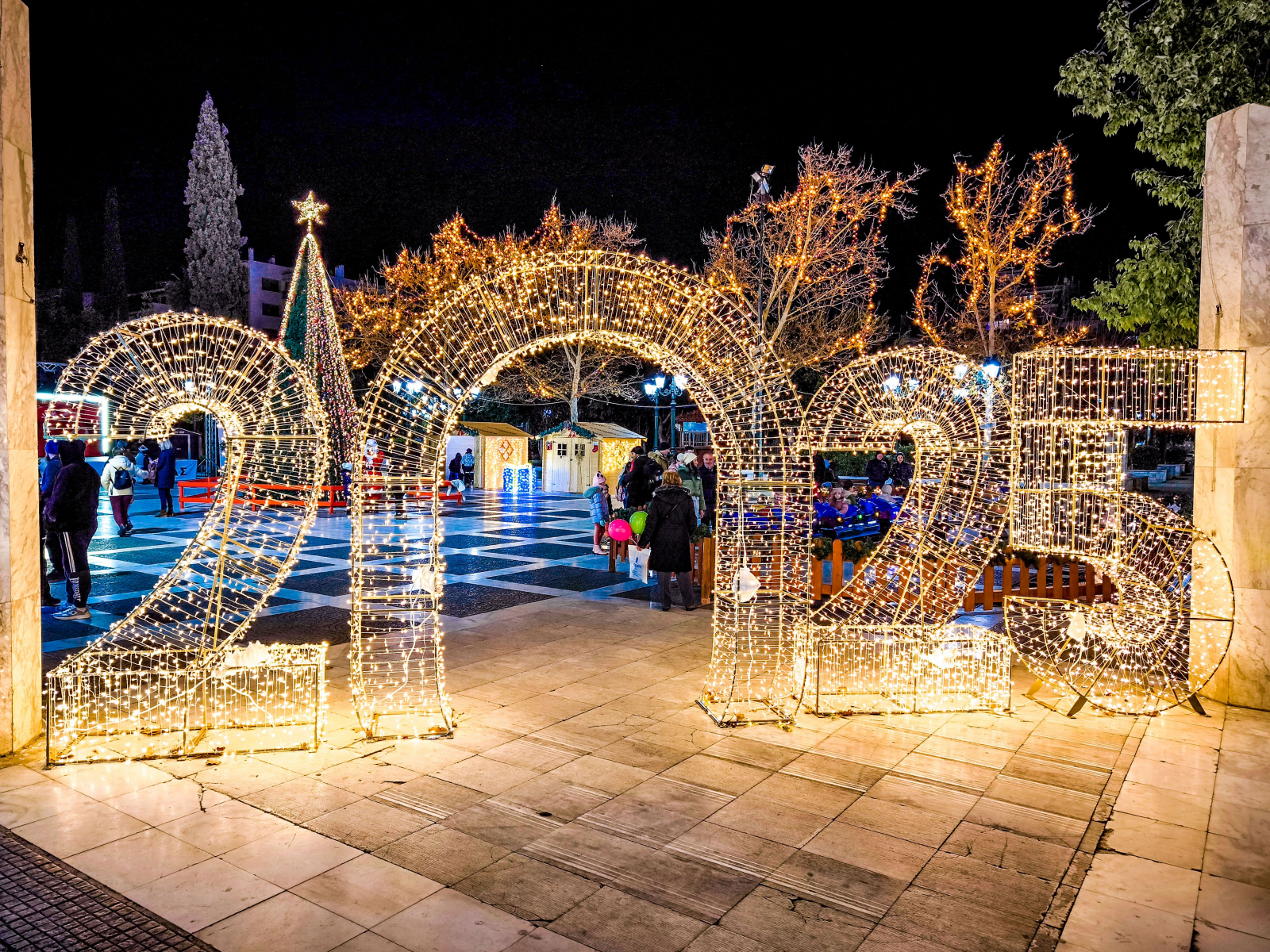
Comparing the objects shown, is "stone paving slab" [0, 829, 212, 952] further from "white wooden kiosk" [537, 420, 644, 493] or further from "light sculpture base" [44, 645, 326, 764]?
"white wooden kiosk" [537, 420, 644, 493]

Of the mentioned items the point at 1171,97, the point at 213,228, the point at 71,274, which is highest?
the point at 213,228

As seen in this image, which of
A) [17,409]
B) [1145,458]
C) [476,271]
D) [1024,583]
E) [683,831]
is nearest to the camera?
[683,831]

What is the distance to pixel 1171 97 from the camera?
8.73m

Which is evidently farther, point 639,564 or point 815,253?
point 815,253

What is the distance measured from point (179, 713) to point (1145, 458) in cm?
3893

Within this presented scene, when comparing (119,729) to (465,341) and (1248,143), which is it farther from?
(1248,143)

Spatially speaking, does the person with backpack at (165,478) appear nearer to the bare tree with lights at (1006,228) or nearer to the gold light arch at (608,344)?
the gold light arch at (608,344)

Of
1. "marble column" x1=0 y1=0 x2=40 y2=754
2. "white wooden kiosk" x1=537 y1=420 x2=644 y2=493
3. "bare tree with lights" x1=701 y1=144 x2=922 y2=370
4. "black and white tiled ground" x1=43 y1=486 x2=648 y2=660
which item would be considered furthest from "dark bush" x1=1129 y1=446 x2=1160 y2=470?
"marble column" x1=0 y1=0 x2=40 y2=754

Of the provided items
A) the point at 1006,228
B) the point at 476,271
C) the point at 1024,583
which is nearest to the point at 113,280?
the point at 476,271

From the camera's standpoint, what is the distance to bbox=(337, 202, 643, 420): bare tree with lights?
3062 cm

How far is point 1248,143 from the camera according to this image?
6.05 m

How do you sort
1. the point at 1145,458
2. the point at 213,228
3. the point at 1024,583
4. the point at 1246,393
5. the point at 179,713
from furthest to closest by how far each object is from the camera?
the point at 213,228
the point at 1145,458
the point at 1024,583
the point at 1246,393
the point at 179,713

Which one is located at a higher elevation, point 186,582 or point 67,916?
point 186,582

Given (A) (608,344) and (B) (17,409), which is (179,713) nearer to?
(B) (17,409)
